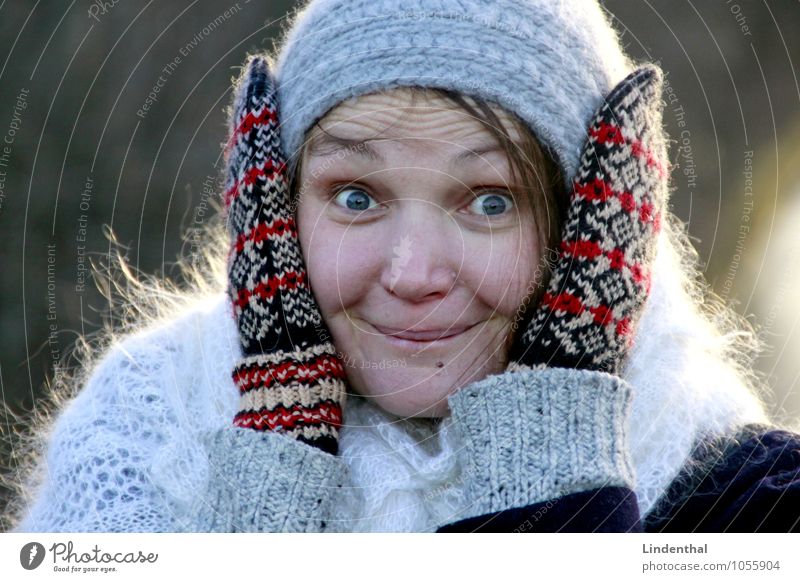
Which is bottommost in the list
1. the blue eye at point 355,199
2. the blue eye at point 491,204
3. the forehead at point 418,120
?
the blue eye at point 355,199

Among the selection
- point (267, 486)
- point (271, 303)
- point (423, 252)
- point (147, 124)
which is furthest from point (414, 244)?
point (147, 124)

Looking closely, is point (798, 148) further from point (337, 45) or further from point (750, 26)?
point (337, 45)

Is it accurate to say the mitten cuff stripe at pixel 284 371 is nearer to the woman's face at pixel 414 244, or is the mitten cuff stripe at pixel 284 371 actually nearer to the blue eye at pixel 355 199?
the woman's face at pixel 414 244

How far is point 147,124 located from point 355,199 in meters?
2.29

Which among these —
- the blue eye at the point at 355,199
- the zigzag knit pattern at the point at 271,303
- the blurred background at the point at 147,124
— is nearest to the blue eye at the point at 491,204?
the blue eye at the point at 355,199

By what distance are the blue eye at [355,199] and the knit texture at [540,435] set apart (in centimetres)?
26

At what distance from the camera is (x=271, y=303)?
133 cm

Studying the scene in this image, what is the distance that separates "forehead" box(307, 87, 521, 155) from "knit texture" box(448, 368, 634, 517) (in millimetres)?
295

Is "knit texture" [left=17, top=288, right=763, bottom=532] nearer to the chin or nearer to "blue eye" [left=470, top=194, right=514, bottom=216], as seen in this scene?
the chin

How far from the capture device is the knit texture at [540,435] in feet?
3.88

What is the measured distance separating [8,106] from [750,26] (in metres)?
2.21

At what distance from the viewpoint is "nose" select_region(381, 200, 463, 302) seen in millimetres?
1210

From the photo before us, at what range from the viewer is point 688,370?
139 cm
